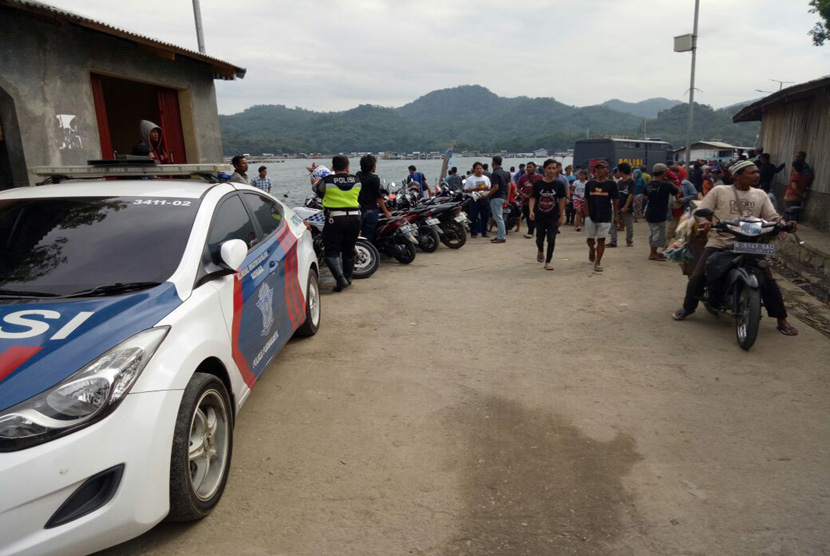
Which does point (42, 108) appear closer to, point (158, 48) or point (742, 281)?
point (158, 48)

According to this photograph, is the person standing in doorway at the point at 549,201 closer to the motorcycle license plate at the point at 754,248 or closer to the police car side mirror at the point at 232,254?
the motorcycle license plate at the point at 754,248

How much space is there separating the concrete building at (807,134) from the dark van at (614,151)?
9601mm

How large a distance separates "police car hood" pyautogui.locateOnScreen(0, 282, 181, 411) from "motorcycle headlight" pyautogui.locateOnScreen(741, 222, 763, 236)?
5.06 m

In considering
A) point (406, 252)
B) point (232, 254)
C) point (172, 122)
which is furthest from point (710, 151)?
point (232, 254)

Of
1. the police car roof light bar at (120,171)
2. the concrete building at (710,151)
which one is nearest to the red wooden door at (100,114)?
the police car roof light bar at (120,171)

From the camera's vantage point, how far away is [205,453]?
9.61ft

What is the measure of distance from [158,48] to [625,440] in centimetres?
873

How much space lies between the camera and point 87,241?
3281 mm

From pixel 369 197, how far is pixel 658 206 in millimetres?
4999

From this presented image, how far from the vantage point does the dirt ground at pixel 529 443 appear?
2.79m

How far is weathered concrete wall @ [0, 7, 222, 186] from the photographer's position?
6.91 m

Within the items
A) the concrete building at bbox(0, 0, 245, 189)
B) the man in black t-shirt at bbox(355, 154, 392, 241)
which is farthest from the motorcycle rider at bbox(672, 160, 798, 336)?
the concrete building at bbox(0, 0, 245, 189)

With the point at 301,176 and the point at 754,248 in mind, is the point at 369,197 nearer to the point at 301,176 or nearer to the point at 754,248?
the point at 754,248

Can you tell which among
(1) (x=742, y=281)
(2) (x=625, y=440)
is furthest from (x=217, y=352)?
(1) (x=742, y=281)
